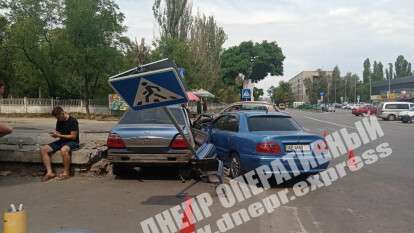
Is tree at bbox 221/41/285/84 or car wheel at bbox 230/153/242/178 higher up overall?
tree at bbox 221/41/285/84

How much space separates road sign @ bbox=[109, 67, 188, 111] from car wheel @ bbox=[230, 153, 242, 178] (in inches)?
166

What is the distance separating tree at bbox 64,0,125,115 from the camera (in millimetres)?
38188

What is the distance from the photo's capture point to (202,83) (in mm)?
51938

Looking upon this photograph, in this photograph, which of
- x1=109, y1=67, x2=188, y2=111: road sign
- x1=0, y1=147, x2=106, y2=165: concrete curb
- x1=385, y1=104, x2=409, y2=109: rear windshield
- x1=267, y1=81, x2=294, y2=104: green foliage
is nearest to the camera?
x1=109, y1=67, x2=188, y2=111: road sign

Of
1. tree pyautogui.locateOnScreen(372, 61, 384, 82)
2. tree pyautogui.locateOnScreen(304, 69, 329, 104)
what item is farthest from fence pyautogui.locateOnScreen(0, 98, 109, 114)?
tree pyautogui.locateOnScreen(372, 61, 384, 82)

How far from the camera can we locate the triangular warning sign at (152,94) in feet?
22.4

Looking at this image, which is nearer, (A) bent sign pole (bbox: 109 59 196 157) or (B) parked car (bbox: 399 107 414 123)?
(A) bent sign pole (bbox: 109 59 196 157)

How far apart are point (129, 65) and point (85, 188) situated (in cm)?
3395

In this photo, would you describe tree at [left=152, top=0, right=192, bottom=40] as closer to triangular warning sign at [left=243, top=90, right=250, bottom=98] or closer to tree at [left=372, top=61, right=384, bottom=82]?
triangular warning sign at [left=243, top=90, right=250, bottom=98]

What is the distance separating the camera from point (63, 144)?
10906mm

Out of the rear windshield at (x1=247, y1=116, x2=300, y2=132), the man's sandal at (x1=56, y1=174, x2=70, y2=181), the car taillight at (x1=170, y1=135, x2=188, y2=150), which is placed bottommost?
the man's sandal at (x1=56, y1=174, x2=70, y2=181)

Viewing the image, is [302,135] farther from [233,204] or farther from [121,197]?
[121,197]

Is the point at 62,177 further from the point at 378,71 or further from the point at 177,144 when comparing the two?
the point at 378,71

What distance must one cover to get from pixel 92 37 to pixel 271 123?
1166 inches
